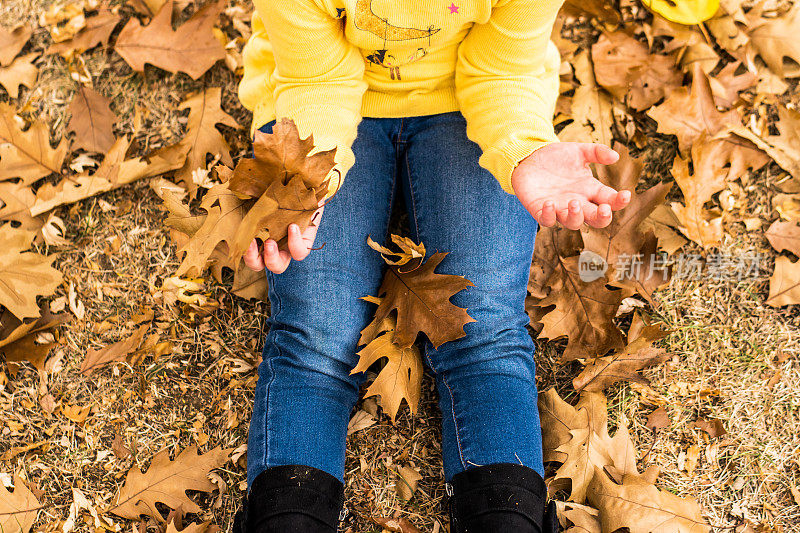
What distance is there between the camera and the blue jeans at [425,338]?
63.0 inches

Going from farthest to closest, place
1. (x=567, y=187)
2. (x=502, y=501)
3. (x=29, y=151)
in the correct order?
1. (x=29, y=151)
2. (x=502, y=501)
3. (x=567, y=187)

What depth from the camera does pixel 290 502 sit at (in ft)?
4.91

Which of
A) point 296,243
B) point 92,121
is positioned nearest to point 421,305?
point 296,243

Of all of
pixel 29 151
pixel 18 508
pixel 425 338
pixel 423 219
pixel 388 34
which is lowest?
pixel 18 508

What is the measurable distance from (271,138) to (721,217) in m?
1.64

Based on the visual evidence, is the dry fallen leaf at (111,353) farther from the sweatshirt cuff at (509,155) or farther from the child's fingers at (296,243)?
the sweatshirt cuff at (509,155)

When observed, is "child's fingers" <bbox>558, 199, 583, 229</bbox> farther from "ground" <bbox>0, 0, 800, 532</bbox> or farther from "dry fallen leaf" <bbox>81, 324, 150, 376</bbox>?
"dry fallen leaf" <bbox>81, 324, 150, 376</bbox>

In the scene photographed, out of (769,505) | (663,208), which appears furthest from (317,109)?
(769,505)

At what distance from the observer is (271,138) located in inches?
53.1

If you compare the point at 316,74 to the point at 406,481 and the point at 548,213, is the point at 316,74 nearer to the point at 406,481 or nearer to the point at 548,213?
the point at 548,213

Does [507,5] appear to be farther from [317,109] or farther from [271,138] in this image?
[271,138]

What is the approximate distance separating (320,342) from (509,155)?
2.38 ft

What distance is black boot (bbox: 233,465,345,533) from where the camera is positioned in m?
1.49

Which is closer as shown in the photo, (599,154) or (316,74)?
(599,154)
